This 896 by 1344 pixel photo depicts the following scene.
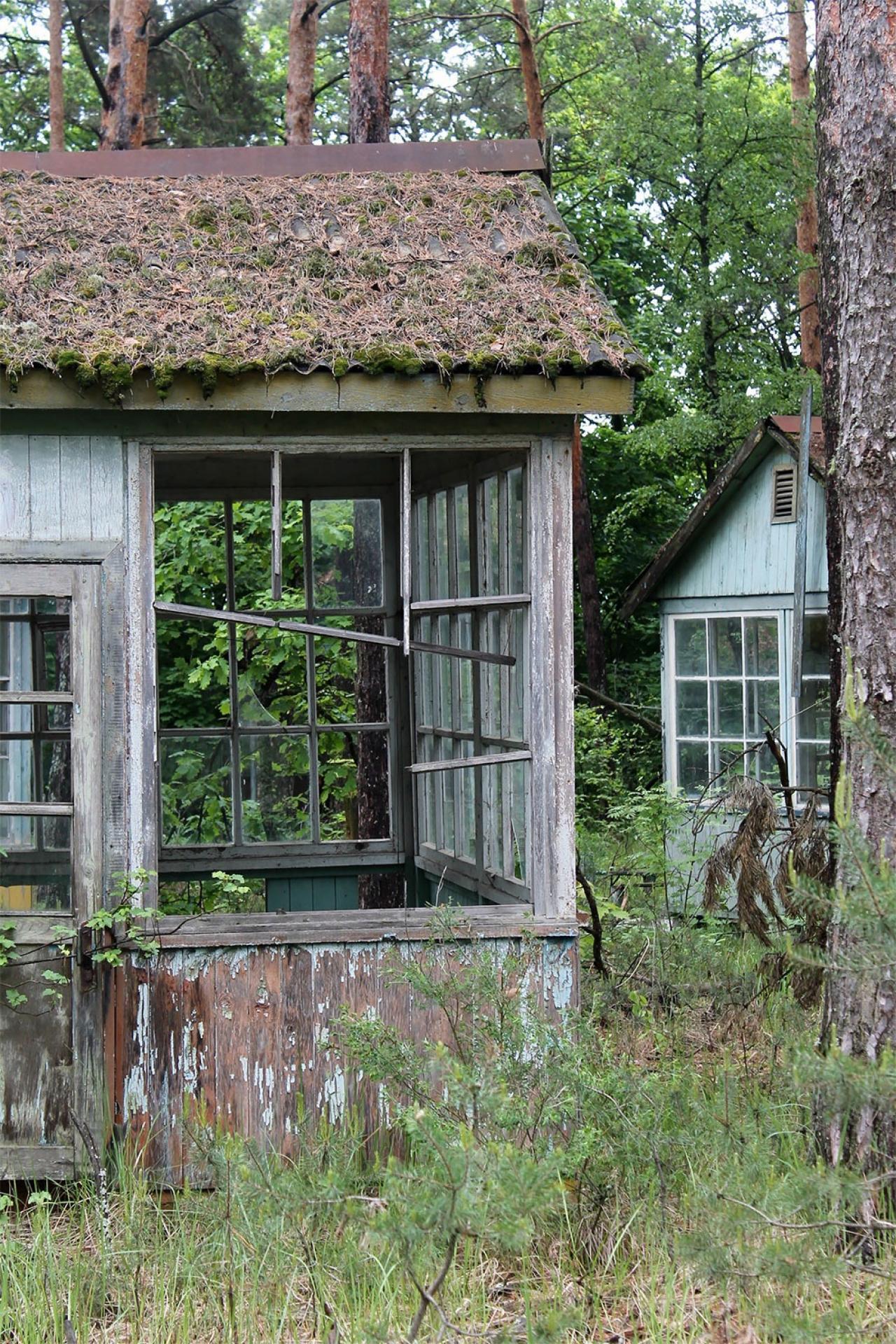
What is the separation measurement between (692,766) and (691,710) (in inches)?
21.1

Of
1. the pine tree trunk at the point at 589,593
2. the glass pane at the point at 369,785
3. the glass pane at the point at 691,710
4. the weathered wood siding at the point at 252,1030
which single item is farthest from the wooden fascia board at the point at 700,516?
the weathered wood siding at the point at 252,1030

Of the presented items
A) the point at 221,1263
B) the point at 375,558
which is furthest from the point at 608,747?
the point at 221,1263

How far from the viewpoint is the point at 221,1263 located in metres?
4.40

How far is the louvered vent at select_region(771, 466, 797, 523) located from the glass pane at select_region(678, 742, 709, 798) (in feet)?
7.34

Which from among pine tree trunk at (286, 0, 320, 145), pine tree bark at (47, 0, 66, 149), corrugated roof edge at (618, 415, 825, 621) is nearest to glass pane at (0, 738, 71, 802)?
corrugated roof edge at (618, 415, 825, 621)

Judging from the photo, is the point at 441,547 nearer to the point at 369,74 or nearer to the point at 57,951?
the point at 57,951

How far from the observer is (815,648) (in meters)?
11.5

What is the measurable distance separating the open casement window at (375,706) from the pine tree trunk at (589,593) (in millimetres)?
7231

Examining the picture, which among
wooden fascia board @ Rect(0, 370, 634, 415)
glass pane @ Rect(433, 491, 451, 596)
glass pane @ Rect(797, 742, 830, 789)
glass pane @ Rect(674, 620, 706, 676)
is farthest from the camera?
glass pane @ Rect(674, 620, 706, 676)

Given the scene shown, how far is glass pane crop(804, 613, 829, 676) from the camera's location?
1150 centimetres

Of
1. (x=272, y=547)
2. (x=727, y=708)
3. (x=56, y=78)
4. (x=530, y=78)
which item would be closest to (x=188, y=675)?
(x=727, y=708)

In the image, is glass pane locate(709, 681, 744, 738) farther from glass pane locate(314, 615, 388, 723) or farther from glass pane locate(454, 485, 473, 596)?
glass pane locate(454, 485, 473, 596)

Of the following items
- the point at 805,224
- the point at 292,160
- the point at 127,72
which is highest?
the point at 127,72

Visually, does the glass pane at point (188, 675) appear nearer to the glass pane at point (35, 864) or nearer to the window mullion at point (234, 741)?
the window mullion at point (234, 741)
